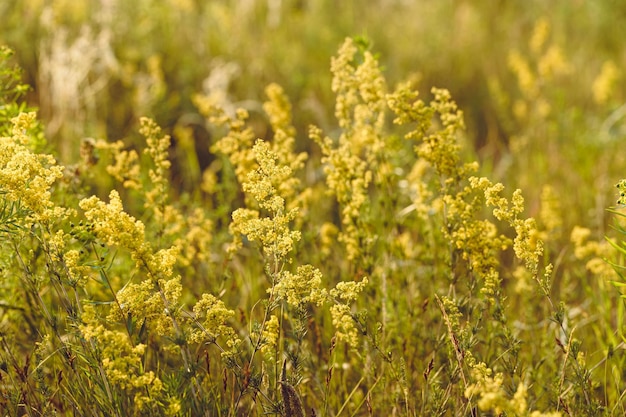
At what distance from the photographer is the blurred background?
4.13 meters

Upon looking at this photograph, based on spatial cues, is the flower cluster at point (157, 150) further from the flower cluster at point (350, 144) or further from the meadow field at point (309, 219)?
the flower cluster at point (350, 144)

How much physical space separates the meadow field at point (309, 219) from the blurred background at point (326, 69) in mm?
25

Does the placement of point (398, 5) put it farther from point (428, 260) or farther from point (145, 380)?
point (145, 380)

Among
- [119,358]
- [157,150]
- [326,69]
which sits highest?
[326,69]

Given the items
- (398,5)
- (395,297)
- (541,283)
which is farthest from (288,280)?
(398,5)

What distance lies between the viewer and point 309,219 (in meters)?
2.55

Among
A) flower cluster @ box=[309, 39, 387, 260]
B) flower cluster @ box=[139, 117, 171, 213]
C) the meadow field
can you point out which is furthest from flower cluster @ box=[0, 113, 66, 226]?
flower cluster @ box=[309, 39, 387, 260]

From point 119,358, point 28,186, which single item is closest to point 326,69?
point 28,186

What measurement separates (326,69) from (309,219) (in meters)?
3.07

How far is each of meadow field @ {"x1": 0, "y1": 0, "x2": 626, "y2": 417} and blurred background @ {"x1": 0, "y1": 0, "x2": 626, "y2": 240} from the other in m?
0.03

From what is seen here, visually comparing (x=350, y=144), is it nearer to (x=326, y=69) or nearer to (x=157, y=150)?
(x=157, y=150)

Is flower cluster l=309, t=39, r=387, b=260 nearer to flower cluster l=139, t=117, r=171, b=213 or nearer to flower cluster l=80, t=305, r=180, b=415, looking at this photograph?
flower cluster l=139, t=117, r=171, b=213

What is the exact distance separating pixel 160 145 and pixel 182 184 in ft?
7.25

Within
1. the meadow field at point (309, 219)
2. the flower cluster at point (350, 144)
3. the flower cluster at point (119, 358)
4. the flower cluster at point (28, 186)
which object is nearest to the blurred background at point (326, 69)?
the meadow field at point (309, 219)
